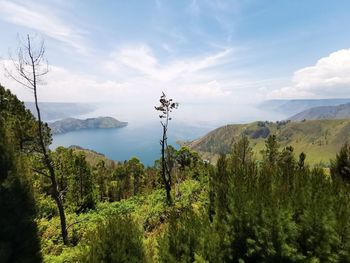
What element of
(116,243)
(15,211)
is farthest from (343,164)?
(15,211)

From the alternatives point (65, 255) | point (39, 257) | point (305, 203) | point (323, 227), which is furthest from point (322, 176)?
point (65, 255)

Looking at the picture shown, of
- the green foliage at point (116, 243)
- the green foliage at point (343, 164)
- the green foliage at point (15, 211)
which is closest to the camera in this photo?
the green foliage at point (116, 243)

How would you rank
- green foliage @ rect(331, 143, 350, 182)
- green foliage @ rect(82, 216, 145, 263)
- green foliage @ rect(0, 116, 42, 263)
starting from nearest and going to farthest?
green foliage @ rect(82, 216, 145, 263)
green foliage @ rect(0, 116, 42, 263)
green foliage @ rect(331, 143, 350, 182)

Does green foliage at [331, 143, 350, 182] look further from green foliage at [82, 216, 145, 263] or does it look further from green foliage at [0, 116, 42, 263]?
green foliage at [0, 116, 42, 263]

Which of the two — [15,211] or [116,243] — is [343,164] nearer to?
[116,243]

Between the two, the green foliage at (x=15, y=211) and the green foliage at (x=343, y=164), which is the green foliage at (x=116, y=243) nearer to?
the green foliage at (x=15, y=211)

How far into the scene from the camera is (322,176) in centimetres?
1118

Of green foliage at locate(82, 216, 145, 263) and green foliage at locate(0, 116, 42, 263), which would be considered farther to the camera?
green foliage at locate(0, 116, 42, 263)

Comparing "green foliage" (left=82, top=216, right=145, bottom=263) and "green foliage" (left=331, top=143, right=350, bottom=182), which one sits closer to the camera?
"green foliage" (left=82, top=216, right=145, bottom=263)

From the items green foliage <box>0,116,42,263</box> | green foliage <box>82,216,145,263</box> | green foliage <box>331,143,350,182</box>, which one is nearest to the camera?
green foliage <box>82,216,145,263</box>

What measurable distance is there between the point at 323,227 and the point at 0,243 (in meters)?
9.79

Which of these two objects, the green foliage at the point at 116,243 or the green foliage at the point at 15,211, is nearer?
the green foliage at the point at 116,243

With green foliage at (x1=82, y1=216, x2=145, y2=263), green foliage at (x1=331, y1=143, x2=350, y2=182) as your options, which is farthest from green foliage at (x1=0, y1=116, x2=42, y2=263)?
green foliage at (x1=331, y1=143, x2=350, y2=182)

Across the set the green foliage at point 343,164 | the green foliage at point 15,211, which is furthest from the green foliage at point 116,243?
the green foliage at point 343,164
